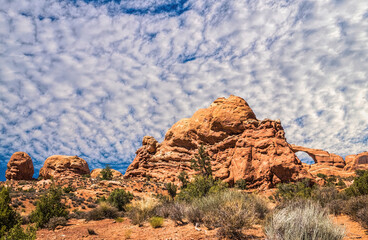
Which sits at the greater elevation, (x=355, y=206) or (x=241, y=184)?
(x=355, y=206)

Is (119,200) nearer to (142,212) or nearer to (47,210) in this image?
(47,210)

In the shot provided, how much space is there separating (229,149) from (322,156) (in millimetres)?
41069

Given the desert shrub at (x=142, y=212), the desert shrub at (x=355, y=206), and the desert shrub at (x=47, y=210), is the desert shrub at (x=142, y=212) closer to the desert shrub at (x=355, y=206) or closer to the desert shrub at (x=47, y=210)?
the desert shrub at (x=47, y=210)

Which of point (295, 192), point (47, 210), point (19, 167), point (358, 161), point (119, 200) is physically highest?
point (19, 167)

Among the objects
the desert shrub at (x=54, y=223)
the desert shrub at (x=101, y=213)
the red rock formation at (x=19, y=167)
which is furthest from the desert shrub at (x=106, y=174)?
the desert shrub at (x=54, y=223)

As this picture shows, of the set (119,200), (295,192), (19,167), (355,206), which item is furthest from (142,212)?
(19,167)

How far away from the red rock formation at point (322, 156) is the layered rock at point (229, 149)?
30.1m

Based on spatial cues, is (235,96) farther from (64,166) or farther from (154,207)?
(64,166)

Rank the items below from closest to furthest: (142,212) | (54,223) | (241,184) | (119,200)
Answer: (54,223), (142,212), (119,200), (241,184)

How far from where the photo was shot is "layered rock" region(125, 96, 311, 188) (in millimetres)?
32541

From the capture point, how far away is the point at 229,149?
41250mm

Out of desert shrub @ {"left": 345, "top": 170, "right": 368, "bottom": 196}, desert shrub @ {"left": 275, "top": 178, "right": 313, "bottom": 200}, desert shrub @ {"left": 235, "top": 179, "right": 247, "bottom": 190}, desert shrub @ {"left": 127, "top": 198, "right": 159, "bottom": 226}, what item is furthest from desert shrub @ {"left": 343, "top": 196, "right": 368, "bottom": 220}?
desert shrub @ {"left": 235, "top": 179, "right": 247, "bottom": 190}

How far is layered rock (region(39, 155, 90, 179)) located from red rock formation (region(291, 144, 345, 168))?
67.8m

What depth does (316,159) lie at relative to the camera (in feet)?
201
